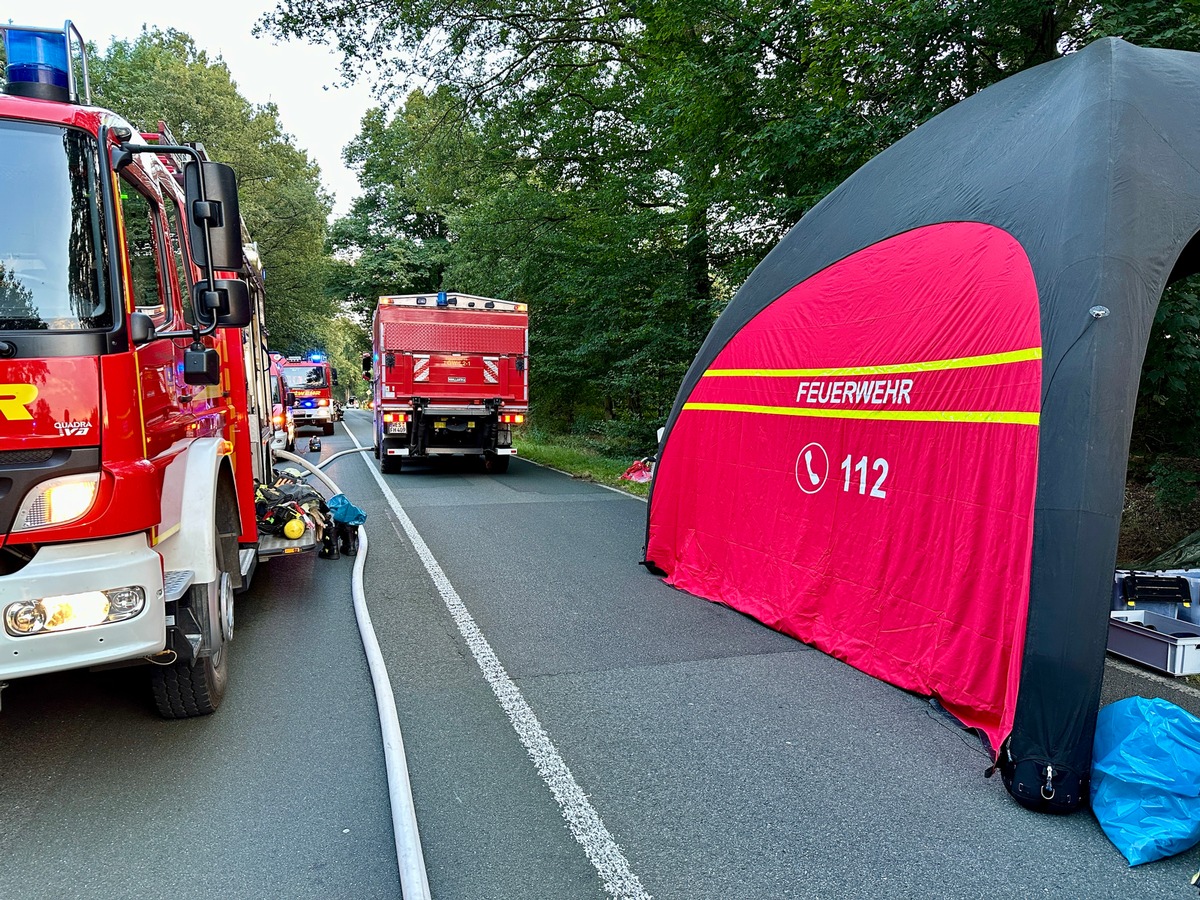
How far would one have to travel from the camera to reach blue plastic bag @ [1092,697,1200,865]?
2900 mm

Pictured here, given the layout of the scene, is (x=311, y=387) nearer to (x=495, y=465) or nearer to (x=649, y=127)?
(x=495, y=465)

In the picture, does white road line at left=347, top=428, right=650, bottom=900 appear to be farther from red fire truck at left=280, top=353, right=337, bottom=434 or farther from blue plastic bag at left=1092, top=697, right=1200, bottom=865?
red fire truck at left=280, top=353, right=337, bottom=434

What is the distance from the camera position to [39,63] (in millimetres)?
3613

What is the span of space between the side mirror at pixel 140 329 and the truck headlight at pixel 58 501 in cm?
58

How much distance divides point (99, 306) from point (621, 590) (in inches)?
176

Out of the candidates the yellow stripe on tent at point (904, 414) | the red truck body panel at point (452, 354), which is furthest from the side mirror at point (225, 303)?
the red truck body panel at point (452, 354)

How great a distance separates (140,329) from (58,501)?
765 mm

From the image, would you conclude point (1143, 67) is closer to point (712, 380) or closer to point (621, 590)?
point (712, 380)

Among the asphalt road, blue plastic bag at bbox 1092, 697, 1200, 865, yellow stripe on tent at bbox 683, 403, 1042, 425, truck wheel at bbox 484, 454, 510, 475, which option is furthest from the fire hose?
truck wheel at bbox 484, 454, 510, 475

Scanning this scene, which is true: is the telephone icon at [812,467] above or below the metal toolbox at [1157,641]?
above

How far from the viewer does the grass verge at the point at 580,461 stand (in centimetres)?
1334

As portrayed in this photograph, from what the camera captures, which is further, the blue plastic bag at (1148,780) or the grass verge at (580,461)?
the grass verge at (580,461)

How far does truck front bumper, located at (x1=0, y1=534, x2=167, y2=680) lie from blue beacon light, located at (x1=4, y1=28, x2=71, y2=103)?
7.05 feet

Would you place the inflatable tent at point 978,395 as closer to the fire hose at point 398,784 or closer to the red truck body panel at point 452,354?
the fire hose at point 398,784
